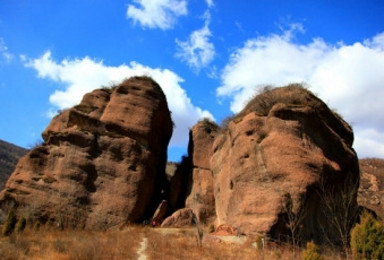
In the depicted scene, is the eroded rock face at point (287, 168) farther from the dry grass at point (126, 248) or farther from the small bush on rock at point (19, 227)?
the small bush on rock at point (19, 227)

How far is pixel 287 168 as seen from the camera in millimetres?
17672

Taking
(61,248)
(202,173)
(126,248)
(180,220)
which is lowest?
Result: (61,248)

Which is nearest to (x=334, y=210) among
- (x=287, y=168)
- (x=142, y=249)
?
(x=287, y=168)

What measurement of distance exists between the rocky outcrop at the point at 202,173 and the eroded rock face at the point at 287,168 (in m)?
2.70

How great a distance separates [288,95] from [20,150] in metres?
84.0

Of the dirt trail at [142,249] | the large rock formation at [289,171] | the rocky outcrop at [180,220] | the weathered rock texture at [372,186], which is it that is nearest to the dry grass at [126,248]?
the dirt trail at [142,249]

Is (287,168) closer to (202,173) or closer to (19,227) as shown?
(202,173)

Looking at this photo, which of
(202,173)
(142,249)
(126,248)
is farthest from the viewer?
(202,173)

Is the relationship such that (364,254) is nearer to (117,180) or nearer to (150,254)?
(150,254)

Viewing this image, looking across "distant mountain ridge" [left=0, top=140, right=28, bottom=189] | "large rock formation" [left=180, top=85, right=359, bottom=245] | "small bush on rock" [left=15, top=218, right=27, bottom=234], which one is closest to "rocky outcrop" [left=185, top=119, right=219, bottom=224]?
"large rock formation" [left=180, top=85, right=359, bottom=245]

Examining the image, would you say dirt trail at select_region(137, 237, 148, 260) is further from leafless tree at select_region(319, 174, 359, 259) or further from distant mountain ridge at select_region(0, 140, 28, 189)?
distant mountain ridge at select_region(0, 140, 28, 189)

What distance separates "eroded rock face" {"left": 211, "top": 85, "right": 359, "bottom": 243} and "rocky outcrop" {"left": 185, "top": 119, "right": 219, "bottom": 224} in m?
2.70

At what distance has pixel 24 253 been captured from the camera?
1280 centimetres

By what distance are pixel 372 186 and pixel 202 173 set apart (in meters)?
25.8
